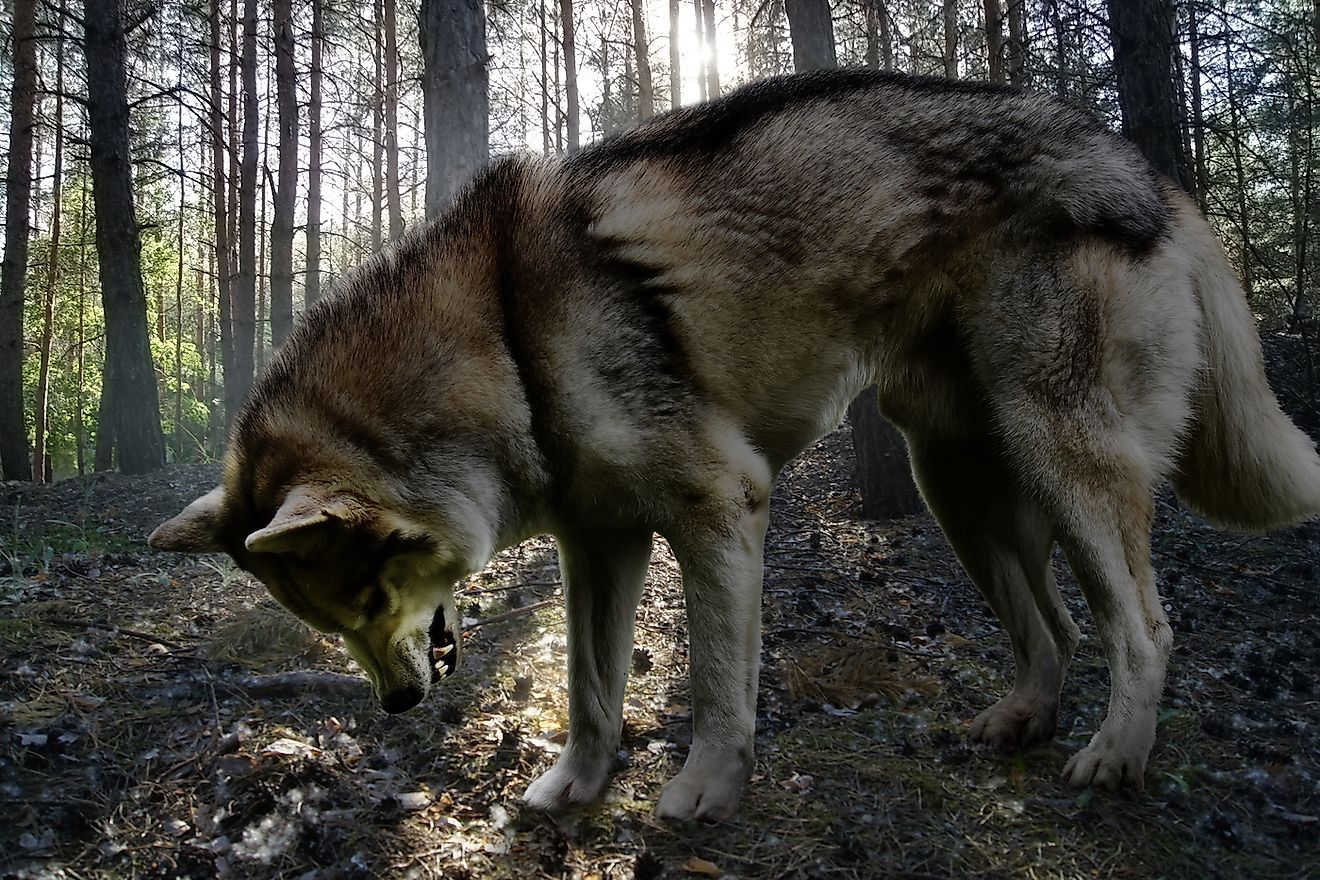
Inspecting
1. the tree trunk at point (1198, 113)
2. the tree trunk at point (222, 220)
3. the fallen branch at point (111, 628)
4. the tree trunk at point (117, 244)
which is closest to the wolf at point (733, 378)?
the fallen branch at point (111, 628)

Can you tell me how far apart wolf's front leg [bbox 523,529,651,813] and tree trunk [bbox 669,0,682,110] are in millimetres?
17335

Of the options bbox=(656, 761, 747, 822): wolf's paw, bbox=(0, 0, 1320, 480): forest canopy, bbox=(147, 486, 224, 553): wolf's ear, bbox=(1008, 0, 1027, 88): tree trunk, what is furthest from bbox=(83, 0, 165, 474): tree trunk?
bbox=(1008, 0, 1027, 88): tree trunk

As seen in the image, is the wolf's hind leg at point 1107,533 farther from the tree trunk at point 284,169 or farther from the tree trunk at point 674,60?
the tree trunk at point 674,60

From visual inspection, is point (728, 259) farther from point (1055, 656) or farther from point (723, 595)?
point (1055, 656)

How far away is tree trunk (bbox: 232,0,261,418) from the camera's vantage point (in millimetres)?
13938

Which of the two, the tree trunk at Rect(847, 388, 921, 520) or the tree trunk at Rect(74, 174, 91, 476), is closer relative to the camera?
the tree trunk at Rect(847, 388, 921, 520)

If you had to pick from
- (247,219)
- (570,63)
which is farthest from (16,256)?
(570,63)

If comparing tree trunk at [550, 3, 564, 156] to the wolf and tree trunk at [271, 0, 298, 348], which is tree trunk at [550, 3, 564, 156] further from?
the wolf

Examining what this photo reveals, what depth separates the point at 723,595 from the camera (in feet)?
8.55

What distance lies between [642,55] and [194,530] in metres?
17.2

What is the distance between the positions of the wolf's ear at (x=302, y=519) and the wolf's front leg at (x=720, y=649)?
985mm

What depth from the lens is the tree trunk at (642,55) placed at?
17547mm

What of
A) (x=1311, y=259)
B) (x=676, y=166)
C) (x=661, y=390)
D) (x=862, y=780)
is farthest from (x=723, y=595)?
(x=1311, y=259)

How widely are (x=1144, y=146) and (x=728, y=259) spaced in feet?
17.6
